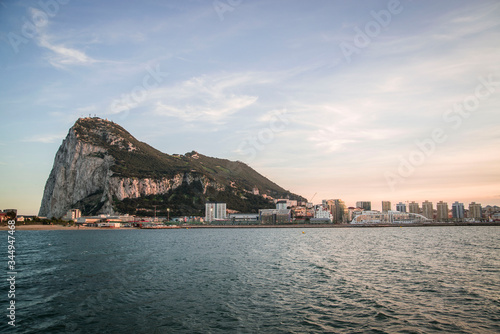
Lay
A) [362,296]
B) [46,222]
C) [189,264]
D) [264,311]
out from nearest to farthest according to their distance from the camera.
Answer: [264,311] < [362,296] < [189,264] < [46,222]

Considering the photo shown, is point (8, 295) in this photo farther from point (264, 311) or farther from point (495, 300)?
point (495, 300)

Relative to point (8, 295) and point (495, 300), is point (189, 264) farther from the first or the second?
point (495, 300)

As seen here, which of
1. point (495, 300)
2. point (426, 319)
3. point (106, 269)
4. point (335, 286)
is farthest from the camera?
point (106, 269)

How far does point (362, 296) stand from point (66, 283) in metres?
26.4

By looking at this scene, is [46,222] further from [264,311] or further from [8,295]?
[264,311]

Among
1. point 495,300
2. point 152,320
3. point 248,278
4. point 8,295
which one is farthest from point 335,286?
point 8,295

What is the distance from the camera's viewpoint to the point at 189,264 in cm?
4312

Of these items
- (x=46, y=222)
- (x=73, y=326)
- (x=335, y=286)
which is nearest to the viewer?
(x=73, y=326)

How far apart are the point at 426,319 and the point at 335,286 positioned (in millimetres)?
10131

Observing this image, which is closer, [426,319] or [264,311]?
[426,319]

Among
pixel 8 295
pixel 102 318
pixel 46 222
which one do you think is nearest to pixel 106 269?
pixel 8 295

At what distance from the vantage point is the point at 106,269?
3816 cm

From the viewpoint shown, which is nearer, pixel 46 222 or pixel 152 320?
pixel 152 320

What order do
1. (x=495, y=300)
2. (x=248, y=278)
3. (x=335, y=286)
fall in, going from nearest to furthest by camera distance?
1. (x=495, y=300)
2. (x=335, y=286)
3. (x=248, y=278)
